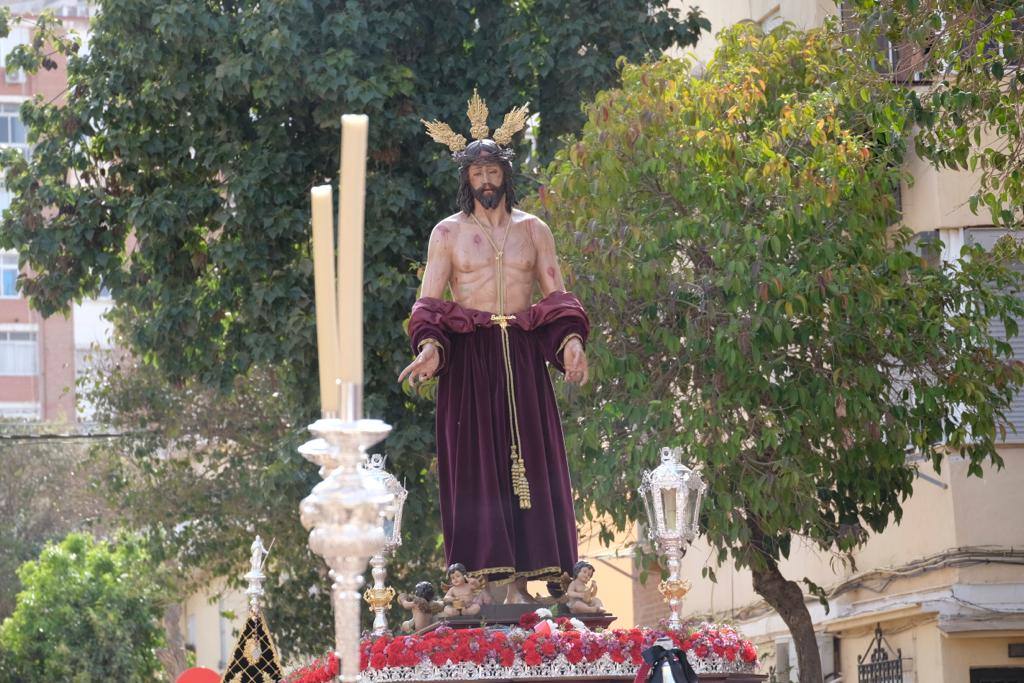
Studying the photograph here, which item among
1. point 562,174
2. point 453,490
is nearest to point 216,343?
point 562,174

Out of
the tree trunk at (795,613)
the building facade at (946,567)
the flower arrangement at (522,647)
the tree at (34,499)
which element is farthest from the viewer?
the tree at (34,499)

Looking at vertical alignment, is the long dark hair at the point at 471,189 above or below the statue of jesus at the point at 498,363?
above

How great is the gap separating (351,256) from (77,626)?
35.2m

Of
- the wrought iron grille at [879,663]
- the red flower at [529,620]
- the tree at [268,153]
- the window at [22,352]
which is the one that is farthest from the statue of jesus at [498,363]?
the window at [22,352]

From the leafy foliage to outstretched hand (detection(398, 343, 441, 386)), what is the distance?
17.7 feet

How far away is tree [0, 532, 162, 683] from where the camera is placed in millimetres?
38312

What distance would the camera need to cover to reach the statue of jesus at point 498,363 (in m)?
10.8

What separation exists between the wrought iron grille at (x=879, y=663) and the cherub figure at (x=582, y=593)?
11654mm

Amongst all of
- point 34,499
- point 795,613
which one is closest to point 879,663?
point 795,613

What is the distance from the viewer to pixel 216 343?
22031 millimetres

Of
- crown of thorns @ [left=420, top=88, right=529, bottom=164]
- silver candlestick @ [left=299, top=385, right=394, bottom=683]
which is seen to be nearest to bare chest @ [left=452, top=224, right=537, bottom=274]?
crown of thorns @ [left=420, top=88, right=529, bottom=164]

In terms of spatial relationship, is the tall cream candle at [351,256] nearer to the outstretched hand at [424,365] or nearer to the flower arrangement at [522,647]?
the flower arrangement at [522,647]

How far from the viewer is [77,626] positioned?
3866 centimetres

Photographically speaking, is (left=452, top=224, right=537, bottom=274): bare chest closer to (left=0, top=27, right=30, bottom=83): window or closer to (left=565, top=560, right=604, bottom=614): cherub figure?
(left=565, top=560, right=604, bottom=614): cherub figure
